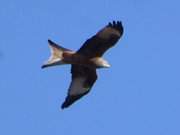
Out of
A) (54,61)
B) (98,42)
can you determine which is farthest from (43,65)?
(98,42)

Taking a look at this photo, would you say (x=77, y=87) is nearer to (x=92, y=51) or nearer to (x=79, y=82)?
(x=79, y=82)

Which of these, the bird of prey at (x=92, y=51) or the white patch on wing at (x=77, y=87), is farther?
the white patch on wing at (x=77, y=87)

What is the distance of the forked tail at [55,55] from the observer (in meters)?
13.9

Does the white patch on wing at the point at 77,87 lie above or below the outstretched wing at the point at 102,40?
below

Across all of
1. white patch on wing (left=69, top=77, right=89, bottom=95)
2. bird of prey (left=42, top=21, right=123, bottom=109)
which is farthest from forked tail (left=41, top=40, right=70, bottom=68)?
white patch on wing (left=69, top=77, right=89, bottom=95)

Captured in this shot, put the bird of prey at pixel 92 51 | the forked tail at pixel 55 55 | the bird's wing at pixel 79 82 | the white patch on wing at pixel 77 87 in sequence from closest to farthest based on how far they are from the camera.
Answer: the forked tail at pixel 55 55
the bird of prey at pixel 92 51
the bird's wing at pixel 79 82
the white patch on wing at pixel 77 87

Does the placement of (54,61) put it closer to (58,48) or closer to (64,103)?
(58,48)

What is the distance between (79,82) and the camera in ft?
49.6

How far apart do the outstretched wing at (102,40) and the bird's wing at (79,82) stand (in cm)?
56

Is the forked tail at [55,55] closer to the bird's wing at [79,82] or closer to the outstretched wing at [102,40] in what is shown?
the outstretched wing at [102,40]

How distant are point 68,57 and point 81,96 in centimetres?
137

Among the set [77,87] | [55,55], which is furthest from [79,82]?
[55,55]

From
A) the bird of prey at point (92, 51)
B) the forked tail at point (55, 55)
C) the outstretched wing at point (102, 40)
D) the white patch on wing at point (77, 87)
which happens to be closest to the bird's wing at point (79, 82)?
the white patch on wing at point (77, 87)

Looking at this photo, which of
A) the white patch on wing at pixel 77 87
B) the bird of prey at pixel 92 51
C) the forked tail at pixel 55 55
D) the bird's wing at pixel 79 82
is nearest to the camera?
the forked tail at pixel 55 55
